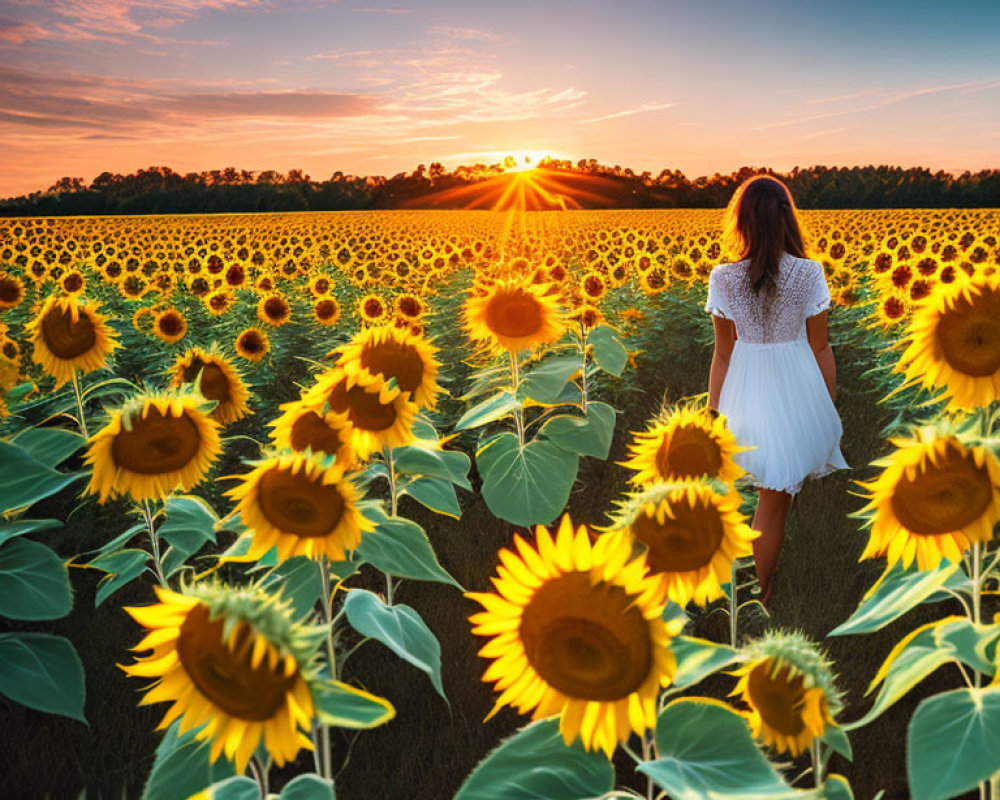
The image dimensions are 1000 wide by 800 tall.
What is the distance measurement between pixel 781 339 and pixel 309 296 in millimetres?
7647

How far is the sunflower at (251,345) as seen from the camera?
6488 millimetres

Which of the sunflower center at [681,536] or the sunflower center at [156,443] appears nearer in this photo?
the sunflower center at [681,536]

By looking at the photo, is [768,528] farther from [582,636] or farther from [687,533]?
[582,636]

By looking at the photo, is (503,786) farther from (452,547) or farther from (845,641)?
(452,547)

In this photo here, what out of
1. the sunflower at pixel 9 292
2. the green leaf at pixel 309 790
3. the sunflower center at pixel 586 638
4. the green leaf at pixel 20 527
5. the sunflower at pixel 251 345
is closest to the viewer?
the sunflower center at pixel 586 638

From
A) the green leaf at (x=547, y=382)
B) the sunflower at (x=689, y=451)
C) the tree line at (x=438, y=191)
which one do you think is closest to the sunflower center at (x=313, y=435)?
the sunflower at (x=689, y=451)

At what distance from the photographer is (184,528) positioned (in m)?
2.66

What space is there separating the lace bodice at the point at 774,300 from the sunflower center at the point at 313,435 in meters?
2.29

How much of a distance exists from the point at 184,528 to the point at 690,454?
65.9 inches

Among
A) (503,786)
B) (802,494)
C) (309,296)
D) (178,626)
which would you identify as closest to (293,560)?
(178,626)

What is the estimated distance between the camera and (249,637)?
1.07m

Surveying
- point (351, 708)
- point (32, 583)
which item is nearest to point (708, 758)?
point (351, 708)

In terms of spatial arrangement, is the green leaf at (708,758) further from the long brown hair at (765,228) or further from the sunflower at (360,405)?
the long brown hair at (765,228)

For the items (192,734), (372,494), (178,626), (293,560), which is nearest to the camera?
(178,626)
